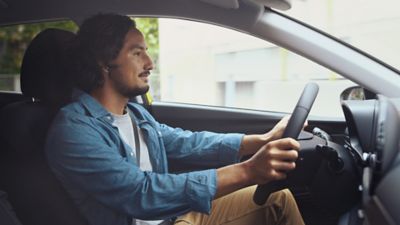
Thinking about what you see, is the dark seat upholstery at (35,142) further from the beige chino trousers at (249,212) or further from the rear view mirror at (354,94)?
the rear view mirror at (354,94)

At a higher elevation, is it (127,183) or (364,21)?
(364,21)

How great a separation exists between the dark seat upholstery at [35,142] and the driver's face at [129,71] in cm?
20

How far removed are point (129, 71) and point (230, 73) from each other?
507cm

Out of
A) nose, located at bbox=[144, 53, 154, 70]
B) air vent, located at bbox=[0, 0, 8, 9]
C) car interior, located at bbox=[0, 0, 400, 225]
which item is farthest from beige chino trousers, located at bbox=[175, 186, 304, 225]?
air vent, located at bbox=[0, 0, 8, 9]

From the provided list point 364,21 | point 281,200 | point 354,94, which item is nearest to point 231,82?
point 364,21

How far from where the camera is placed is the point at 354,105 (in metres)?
1.36

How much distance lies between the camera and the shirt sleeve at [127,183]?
1381 mm

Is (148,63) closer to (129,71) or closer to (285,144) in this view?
(129,71)

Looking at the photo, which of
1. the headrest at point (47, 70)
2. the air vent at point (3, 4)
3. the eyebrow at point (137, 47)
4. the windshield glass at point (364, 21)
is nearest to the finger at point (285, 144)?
the eyebrow at point (137, 47)

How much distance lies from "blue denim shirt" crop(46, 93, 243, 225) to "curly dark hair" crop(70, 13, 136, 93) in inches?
3.2

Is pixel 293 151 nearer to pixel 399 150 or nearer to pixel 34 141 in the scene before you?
pixel 399 150

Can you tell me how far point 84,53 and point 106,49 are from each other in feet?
0.31

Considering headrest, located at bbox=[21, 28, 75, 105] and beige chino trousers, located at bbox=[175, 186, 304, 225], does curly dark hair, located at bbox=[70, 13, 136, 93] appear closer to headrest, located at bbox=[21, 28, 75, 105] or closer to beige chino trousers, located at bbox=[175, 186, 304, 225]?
headrest, located at bbox=[21, 28, 75, 105]

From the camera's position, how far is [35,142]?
1560mm
